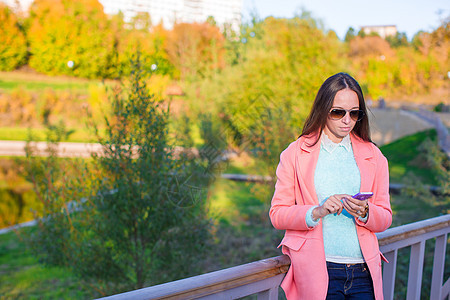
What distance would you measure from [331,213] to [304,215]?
0.11 metres

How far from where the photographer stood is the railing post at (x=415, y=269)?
7.33 ft

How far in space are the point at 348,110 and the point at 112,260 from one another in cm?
410

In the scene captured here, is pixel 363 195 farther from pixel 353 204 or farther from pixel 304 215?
pixel 304 215

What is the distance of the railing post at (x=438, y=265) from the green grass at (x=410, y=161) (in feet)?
36.3

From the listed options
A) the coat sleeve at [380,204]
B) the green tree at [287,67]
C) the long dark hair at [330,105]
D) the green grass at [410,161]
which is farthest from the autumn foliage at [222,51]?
the coat sleeve at [380,204]

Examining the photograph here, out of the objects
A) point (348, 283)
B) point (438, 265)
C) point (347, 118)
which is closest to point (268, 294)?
point (348, 283)

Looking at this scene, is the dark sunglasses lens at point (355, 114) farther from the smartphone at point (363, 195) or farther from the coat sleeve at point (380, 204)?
the smartphone at point (363, 195)

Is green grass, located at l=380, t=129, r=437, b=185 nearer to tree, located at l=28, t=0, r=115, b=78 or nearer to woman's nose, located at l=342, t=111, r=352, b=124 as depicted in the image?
woman's nose, located at l=342, t=111, r=352, b=124

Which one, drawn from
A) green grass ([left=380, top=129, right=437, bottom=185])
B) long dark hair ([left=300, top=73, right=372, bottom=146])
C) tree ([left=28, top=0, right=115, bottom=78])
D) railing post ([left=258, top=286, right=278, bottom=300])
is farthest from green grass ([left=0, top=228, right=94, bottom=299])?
tree ([left=28, top=0, right=115, bottom=78])

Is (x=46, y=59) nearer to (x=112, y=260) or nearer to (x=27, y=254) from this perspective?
(x=27, y=254)

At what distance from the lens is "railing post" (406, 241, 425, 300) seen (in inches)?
88.0

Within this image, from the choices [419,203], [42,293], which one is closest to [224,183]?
[419,203]

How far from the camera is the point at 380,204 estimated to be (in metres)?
1.58

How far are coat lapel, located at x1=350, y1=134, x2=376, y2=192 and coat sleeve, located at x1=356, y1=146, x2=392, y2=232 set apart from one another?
0.03 m
